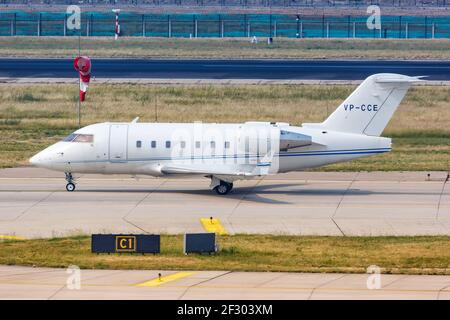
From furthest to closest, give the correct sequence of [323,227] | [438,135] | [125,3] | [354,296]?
[125,3] → [438,135] → [323,227] → [354,296]

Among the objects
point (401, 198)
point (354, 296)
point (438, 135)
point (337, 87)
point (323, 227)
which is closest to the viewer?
point (354, 296)

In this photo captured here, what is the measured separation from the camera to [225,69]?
Answer: 92625 mm

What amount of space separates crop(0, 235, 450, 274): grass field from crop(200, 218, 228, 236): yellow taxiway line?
3.62 feet

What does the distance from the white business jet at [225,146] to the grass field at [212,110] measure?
773 cm

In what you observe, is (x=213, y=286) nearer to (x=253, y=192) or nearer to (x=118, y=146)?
(x=118, y=146)

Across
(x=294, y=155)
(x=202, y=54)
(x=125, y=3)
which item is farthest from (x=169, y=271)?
(x=125, y=3)

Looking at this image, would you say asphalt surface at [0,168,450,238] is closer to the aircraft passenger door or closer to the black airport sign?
the aircraft passenger door

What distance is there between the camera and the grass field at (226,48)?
10769 cm

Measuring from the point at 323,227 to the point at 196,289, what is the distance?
40.1 ft

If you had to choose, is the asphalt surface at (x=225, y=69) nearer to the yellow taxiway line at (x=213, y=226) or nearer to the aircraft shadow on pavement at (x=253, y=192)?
the aircraft shadow on pavement at (x=253, y=192)

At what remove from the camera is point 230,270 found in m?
32.1

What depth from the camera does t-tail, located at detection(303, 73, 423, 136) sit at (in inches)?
1866

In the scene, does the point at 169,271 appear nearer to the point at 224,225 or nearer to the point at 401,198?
the point at 224,225

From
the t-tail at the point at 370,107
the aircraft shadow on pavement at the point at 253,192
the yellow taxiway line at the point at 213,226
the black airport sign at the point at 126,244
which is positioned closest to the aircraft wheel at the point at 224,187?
the aircraft shadow on pavement at the point at 253,192
